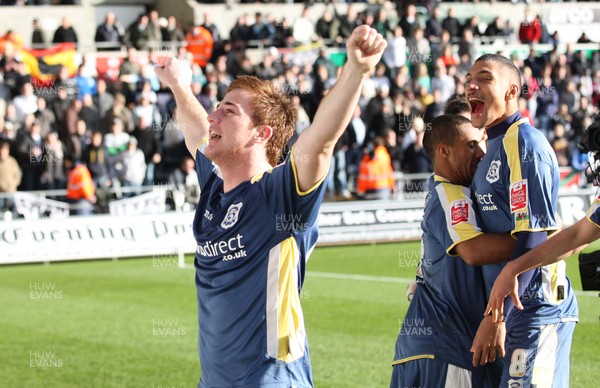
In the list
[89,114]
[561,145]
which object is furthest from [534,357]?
[561,145]

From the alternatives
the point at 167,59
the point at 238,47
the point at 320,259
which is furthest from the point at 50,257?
the point at 167,59

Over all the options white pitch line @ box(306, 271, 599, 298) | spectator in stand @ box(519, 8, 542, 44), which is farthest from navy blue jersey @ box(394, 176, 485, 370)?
spectator in stand @ box(519, 8, 542, 44)

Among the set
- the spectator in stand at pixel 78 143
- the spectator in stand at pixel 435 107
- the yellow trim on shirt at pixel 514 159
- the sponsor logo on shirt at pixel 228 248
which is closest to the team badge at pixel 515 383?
the yellow trim on shirt at pixel 514 159

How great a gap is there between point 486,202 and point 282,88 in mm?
18016

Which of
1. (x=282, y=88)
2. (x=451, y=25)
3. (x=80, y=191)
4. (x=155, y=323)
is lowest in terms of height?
(x=155, y=323)

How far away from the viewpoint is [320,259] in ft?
63.4

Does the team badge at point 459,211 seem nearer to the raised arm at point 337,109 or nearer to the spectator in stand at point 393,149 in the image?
the raised arm at point 337,109

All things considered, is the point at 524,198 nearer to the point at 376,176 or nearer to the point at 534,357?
the point at 534,357

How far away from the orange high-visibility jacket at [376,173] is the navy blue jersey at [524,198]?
17149 millimetres

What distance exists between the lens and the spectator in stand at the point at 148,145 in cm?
2203

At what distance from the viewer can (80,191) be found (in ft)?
67.3

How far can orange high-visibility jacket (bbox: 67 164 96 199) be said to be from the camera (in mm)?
20547

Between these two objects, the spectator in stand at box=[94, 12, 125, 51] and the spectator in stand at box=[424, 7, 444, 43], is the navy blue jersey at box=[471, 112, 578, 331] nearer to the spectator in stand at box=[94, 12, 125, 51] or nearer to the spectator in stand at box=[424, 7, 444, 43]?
the spectator in stand at box=[94, 12, 125, 51]

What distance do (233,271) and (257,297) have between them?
0.53 feet
